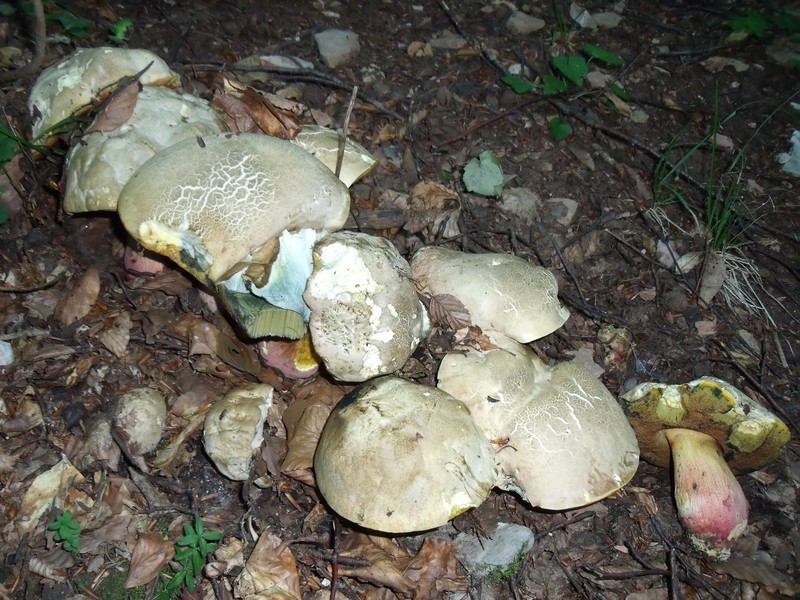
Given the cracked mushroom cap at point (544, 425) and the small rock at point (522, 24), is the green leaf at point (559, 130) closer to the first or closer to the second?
the small rock at point (522, 24)

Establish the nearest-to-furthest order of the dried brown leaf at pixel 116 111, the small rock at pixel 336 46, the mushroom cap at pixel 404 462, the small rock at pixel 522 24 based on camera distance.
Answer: the mushroom cap at pixel 404 462 → the dried brown leaf at pixel 116 111 → the small rock at pixel 336 46 → the small rock at pixel 522 24

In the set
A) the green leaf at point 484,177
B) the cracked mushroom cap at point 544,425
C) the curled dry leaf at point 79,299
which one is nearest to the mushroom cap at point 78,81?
the curled dry leaf at point 79,299

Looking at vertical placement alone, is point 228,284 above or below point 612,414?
above

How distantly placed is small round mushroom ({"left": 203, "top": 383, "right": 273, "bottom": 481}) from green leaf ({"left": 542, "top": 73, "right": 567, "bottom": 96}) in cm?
373

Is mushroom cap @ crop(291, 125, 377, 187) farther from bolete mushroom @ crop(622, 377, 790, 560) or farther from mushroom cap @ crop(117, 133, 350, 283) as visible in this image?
bolete mushroom @ crop(622, 377, 790, 560)

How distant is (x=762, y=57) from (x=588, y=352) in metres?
4.91

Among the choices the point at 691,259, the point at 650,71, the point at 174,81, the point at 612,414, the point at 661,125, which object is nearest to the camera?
the point at 612,414

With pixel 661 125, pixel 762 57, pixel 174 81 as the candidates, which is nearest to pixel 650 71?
pixel 661 125

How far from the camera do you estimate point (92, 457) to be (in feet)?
9.06

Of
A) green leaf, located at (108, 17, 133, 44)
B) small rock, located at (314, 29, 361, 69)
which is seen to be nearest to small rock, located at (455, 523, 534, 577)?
small rock, located at (314, 29, 361, 69)

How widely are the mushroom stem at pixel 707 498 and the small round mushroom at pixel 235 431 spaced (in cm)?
229

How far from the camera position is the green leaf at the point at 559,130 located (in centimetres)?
455

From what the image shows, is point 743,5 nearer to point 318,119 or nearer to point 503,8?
point 503,8

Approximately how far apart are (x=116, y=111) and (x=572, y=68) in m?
3.79
